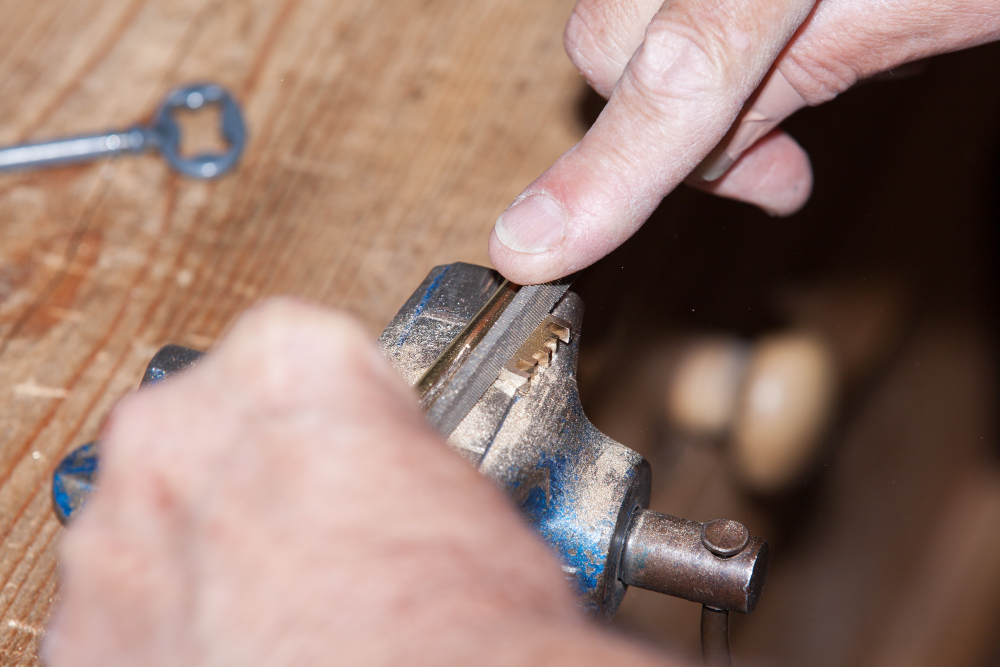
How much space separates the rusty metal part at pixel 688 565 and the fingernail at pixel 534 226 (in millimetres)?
160

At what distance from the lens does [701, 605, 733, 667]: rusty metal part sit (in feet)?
1.74

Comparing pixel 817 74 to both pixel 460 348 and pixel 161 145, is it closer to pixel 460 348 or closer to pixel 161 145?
pixel 460 348

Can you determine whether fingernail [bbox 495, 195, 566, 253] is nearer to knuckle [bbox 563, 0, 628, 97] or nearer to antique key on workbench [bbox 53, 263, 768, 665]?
antique key on workbench [bbox 53, 263, 768, 665]

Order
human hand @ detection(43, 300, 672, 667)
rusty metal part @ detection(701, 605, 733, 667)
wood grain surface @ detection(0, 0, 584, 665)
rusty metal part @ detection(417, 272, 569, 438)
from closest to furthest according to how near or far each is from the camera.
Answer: human hand @ detection(43, 300, 672, 667), rusty metal part @ detection(417, 272, 569, 438), rusty metal part @ detection(701, 605, 733, 667), wood grain surface @ detection(0, 0, 584, 665)

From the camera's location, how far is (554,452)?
1.55 ft

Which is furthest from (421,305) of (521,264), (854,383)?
(854,383)

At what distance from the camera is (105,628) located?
0.32 m

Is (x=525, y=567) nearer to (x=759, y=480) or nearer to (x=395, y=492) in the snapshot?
(x=395, y=492)

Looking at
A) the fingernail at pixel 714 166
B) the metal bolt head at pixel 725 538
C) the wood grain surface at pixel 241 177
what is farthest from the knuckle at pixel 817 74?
the metal bolt head at pixel 725 538

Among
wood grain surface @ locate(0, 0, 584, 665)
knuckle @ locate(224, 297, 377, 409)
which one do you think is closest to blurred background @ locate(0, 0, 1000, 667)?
wood grain surface @ locate(0, 0, 584, 665)

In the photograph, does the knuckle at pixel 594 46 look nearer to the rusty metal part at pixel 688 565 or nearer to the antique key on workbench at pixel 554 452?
the antique key on workbench at pixel 554 452

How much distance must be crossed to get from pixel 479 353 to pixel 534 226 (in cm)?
9

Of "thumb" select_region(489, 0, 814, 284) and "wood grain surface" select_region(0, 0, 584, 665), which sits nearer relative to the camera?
"thumb" select_region(489, 0, 814, 284)

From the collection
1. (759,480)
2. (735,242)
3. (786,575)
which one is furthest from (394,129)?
(786,575)
